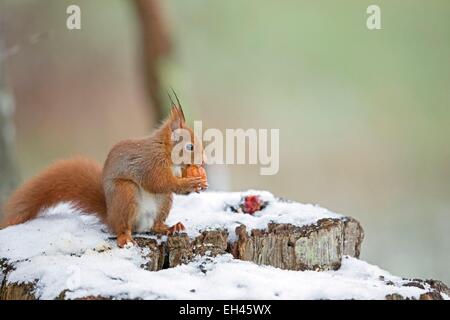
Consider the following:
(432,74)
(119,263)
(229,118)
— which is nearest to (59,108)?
(229,118)

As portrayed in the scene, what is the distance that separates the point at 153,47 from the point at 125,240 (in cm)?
261

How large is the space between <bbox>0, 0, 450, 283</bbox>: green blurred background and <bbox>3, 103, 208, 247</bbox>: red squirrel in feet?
9.30

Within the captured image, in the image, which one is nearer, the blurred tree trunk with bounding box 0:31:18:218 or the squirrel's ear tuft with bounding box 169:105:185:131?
the squirrel's ear tuft with bounding box 169:105:185:131

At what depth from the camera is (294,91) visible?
19.0 feet

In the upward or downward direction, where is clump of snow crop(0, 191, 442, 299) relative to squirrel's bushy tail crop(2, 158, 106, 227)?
downward

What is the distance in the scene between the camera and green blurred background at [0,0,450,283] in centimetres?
522

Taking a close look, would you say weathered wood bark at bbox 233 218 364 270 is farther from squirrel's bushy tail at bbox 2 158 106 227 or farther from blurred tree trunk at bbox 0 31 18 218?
blurred tree trunk at bbox 0 31 18 218

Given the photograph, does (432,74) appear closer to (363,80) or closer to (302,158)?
(363,80)

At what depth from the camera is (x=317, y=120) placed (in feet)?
18.5

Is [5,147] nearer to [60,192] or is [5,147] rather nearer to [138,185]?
[60,192]
